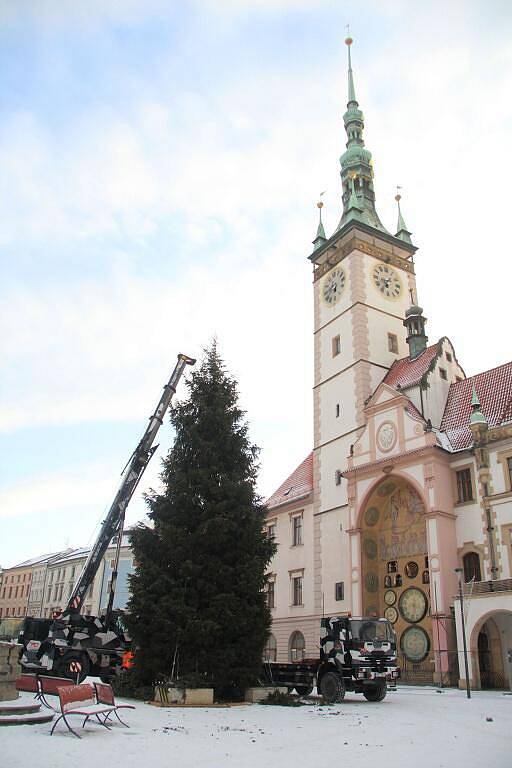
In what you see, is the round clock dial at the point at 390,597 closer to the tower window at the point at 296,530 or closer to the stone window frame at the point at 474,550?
the stone window frame at the point at 474,550

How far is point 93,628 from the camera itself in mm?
22547

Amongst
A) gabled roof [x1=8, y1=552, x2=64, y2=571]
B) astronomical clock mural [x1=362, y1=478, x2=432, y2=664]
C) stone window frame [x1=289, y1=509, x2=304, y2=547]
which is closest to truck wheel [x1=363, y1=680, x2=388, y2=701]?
astronomical clock mural [x1=362, y1=478, x2=432, y2=664]

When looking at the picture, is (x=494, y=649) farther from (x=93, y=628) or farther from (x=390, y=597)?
(x=93, y=628)

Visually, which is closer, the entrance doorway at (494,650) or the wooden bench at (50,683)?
the wooden bench at (50,683)

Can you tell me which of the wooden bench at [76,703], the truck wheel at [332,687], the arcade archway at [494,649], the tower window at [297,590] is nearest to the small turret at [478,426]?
the arcade archway at [494,649]

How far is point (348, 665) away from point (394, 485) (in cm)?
1455

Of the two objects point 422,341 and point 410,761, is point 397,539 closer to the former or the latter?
point 422,341

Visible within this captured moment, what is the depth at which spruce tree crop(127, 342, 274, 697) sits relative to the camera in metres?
16.7

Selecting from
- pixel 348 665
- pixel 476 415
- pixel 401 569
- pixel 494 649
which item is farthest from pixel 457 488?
pixel 348 665

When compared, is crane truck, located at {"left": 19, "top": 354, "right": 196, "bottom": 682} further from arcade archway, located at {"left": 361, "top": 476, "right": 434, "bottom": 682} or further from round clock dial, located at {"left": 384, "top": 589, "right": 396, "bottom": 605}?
round clock dial, located at {"left": 384, "top": 589, "right": 396, "bottom": 605}

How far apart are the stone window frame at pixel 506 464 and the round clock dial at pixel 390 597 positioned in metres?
7.70

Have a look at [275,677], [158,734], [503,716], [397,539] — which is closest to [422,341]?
[397,539]

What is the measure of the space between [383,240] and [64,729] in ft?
123

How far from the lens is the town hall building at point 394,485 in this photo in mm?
25812
